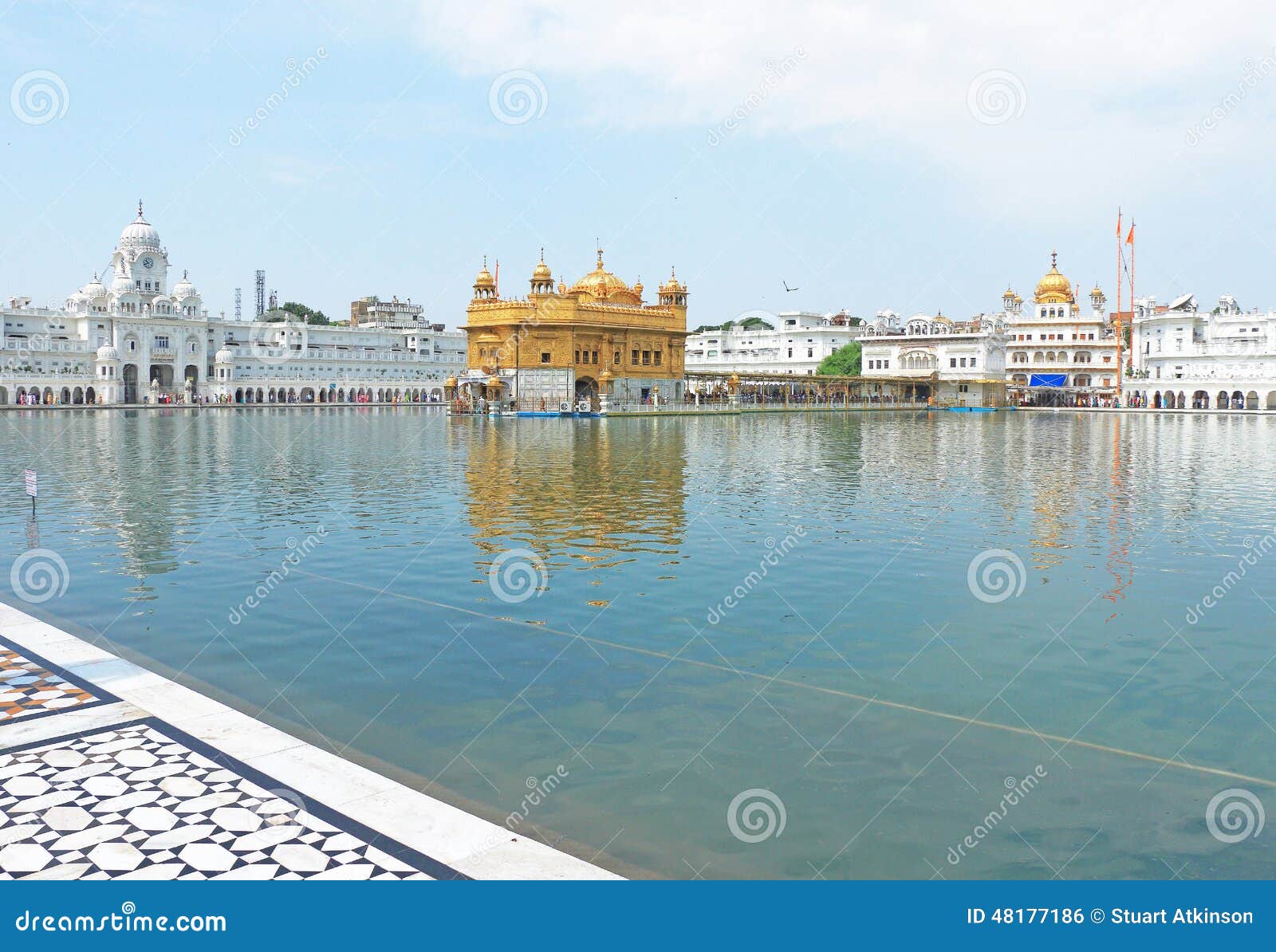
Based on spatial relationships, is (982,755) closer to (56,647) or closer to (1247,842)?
(1247,842)

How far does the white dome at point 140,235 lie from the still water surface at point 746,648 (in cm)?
8569

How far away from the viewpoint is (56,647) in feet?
31.7

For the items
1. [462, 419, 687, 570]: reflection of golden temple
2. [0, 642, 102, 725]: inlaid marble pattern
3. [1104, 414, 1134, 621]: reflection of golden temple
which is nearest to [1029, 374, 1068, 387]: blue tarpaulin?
[462, 419, 687, 570]: reflection of golden temple

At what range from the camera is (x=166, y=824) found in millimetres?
6117

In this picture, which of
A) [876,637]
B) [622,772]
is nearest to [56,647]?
[622,772]

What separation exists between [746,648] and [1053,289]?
104 meters

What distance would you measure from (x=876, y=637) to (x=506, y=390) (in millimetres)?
64063

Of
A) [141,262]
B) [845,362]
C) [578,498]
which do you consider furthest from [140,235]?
[578,498]

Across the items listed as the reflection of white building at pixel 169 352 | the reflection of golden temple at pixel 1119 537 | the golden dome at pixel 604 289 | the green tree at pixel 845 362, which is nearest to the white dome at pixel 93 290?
the reflection of white building at pixel 169 352

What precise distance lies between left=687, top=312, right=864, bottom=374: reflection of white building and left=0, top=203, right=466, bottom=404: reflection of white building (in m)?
31.2

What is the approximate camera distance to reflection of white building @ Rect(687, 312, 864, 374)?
4574 inches

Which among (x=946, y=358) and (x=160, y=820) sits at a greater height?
(x=946, y=358)

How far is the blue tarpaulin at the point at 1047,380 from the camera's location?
10288cm

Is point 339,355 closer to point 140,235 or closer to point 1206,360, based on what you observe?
point 140,235
